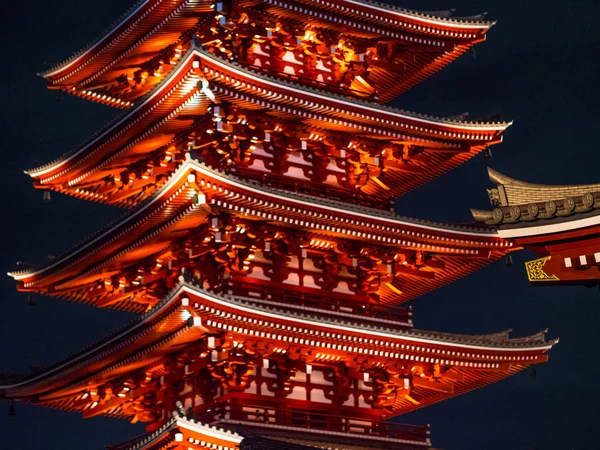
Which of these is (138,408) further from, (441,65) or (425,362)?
(441,65)

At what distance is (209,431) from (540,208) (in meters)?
10.3

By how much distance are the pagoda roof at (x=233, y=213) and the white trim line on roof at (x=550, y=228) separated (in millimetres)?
10041

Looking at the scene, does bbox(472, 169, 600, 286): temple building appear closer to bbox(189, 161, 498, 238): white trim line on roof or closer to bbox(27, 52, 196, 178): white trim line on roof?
bbox(189, 161, 498, 238): white trim line on roof

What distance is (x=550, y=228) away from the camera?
2155 centimetres

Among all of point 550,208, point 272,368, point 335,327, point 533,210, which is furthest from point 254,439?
point 550,208

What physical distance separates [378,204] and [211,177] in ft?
22.0

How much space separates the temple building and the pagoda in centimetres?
731

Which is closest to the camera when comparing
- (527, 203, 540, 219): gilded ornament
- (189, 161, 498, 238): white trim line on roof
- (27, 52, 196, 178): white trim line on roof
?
(527, 203, 540, 219): gilded ornament

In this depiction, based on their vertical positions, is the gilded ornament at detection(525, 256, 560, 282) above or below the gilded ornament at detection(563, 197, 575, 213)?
below

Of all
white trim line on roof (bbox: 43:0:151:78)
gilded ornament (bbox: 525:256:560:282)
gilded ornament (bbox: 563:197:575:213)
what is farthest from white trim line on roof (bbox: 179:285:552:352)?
gilded ornament (bbox: 563:197:575:213)

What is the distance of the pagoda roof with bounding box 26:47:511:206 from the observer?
105 ft

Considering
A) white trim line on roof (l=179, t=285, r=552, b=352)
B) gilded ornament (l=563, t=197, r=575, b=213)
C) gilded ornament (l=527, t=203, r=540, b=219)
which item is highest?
gilded ornament (l=563, t=197, r=575, b=213)

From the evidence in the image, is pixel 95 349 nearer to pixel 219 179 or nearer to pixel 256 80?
pixel 219 179

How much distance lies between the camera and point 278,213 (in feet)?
104
